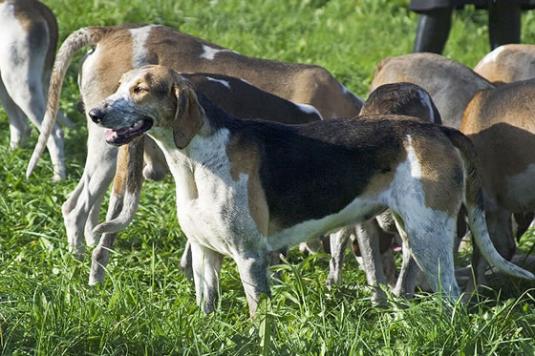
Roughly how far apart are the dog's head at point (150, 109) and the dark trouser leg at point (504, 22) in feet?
15.1

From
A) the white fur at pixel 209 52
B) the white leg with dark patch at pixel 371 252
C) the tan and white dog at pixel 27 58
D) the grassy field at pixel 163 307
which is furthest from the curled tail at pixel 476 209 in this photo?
the tan and white dog at pixel 27 58

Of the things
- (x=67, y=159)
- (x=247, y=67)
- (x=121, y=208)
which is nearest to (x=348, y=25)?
(x=67, y=159)

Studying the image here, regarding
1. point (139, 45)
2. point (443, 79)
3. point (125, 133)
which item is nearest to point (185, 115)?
point (125, 133)

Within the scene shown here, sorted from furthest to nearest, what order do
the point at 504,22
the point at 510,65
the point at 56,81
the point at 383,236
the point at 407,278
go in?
the point at 504,22, the point at 510,65, the point at 56,81, the point at 383,236, the point at 407,278

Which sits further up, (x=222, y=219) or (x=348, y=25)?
(x=222, y=219)

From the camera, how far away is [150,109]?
18.3 ft

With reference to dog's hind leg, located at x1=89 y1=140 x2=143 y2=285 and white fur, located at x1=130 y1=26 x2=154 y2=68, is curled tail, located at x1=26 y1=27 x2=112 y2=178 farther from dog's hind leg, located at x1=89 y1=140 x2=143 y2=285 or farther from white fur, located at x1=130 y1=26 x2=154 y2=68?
dog's hind leg, located at x1=89 y1=140 x2=143 y2=285

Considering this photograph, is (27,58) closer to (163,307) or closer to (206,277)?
(206,277)

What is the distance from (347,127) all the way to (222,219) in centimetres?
76

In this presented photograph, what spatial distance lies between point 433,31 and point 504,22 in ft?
1.76

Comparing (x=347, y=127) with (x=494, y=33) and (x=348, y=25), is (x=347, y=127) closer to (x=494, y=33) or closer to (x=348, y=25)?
(x=494, y=33)

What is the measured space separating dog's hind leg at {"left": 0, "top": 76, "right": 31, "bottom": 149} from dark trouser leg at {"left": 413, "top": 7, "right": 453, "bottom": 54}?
3050 millimetres

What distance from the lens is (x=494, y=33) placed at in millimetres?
9859

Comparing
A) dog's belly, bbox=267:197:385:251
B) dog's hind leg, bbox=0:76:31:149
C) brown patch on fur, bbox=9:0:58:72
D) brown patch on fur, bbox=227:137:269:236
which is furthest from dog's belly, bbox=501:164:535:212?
dog's hind leg, bbox=0:76:31:149
